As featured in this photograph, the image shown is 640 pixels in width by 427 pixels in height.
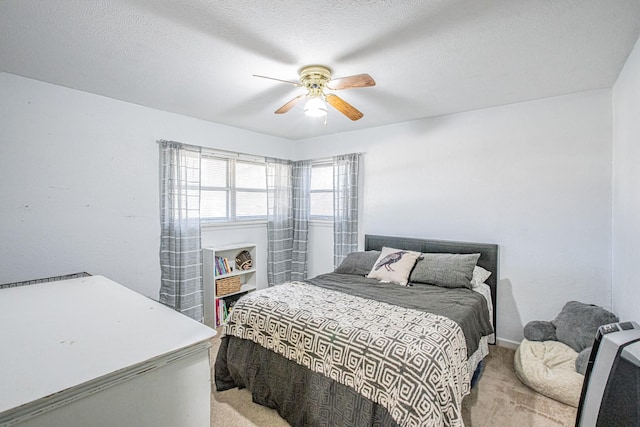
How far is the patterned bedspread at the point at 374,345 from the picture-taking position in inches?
56.4

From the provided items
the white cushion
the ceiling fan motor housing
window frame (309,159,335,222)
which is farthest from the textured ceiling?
the white cushion

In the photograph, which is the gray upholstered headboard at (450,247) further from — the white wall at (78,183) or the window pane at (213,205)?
the white wall at (78,183)

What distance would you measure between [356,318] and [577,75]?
2.45 meters

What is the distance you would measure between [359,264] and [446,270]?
2.89 ft

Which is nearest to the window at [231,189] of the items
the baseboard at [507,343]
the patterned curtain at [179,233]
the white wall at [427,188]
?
the patterned curtain at [179,233]

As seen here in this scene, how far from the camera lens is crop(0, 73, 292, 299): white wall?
7.62ft

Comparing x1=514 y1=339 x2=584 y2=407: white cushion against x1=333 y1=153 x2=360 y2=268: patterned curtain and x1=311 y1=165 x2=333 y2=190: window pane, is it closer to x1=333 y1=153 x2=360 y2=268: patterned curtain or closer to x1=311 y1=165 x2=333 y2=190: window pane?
x1=333 y1=153 x2=360 y2=268: patterned curtain

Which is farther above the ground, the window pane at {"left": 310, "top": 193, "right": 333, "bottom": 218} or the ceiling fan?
the ceiling fan

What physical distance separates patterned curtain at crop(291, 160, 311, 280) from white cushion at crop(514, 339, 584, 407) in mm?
2711

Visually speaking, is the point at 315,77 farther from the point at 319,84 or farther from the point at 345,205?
the point at 345,205

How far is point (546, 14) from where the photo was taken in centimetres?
154

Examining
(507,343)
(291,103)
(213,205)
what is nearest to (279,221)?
(213,205)

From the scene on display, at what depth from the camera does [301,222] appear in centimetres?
439

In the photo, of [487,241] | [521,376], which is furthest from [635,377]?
[487,241]
